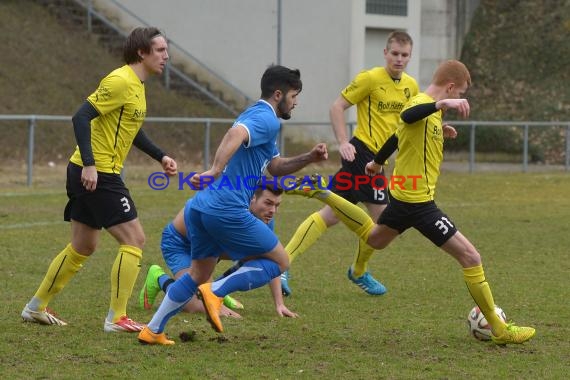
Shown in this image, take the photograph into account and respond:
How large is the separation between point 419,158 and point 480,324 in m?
1.13

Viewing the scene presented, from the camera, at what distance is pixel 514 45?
3089 cm

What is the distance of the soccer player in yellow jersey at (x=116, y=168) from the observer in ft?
23.0

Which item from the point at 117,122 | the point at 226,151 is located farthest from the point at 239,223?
the point at 117,122

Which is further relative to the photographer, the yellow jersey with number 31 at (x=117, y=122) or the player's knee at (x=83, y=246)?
the player's knee at (x=83, y=246)

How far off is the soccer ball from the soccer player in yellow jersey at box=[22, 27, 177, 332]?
2072 millimetres

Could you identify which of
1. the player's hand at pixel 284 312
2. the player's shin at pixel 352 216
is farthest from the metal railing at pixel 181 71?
the player's hand at pixel 284 312

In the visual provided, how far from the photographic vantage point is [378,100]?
31.8 feet

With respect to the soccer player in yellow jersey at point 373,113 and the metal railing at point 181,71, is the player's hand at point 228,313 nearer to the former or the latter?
the soccer player in yellow jersey at point 373,113

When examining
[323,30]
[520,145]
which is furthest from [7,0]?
[520,145]

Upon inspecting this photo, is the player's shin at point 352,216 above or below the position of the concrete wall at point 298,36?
A: below

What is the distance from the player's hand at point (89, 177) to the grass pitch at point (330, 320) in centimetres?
94

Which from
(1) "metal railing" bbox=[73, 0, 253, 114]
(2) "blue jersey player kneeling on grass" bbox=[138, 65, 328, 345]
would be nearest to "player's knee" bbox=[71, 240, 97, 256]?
(2) "blue jersey player kneeling on grass" bbox=[138, 65, 328, 345]

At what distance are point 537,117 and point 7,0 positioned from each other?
44.3ft

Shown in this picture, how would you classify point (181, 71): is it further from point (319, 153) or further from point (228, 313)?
point (319, 153)
